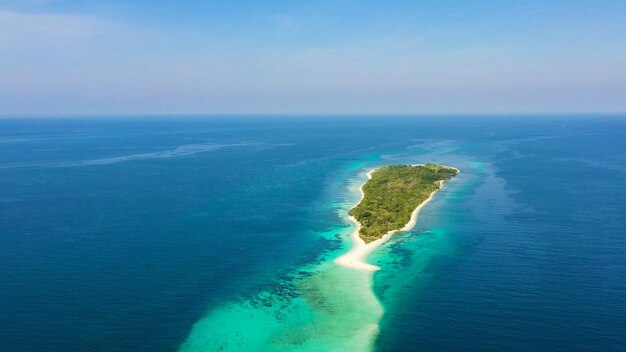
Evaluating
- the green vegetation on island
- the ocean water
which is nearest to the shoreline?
the green vegetation on island

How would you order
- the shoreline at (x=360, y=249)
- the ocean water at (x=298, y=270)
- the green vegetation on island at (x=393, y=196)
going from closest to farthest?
the ocean water at (x=298, y=270) < the shoreline at (x=360, y=249) < the green vegetation on island at (x=393, y=196)

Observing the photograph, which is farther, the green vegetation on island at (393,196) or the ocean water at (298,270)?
the green vegetation on island at (393,196)

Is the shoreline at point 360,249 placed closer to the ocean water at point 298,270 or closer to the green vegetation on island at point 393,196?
the green vegetation on island at point 393,196

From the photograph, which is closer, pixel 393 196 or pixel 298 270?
pixel 298 270

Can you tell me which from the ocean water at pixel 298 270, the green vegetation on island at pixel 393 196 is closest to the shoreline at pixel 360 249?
the green vegetation on island at pixel 393 196

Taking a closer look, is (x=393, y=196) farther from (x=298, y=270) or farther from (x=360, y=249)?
(x=298, y=270)

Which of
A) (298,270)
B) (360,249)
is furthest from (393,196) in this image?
(298,270)
